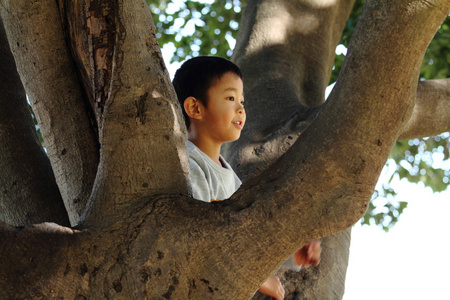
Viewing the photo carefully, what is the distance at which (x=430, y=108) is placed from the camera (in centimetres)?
332

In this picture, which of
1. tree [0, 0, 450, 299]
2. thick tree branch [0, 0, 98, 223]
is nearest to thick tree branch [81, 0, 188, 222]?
tree [0, 0, 450, 299]

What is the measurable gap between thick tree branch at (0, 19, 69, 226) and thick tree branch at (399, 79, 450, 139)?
76.9 inches

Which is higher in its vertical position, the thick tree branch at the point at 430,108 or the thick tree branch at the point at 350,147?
the thick tree branch at the point at 430,108

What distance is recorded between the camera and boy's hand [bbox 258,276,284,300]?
237 cm

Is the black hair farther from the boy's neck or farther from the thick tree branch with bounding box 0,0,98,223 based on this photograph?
the thick tree branch with bounding box 0,0,98,223

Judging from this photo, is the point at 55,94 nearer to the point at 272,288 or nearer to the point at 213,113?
the point at 213,113

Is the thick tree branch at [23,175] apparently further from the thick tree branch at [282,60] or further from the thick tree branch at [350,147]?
the thick tree branch at [282,60]

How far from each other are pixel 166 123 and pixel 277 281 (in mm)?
857

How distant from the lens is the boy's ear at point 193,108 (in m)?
2.82

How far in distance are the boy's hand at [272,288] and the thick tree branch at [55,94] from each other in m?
0.79

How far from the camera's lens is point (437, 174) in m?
6.63

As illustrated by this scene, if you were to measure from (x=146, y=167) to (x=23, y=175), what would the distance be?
2.27 ft

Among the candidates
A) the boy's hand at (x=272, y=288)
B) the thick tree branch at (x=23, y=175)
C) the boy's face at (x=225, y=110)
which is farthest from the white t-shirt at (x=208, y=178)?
the thick tree branch at (x=23, y=175)

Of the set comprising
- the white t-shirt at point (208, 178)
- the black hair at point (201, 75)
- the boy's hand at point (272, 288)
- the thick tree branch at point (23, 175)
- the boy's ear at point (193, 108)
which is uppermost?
the black hair at point (201, 75)
